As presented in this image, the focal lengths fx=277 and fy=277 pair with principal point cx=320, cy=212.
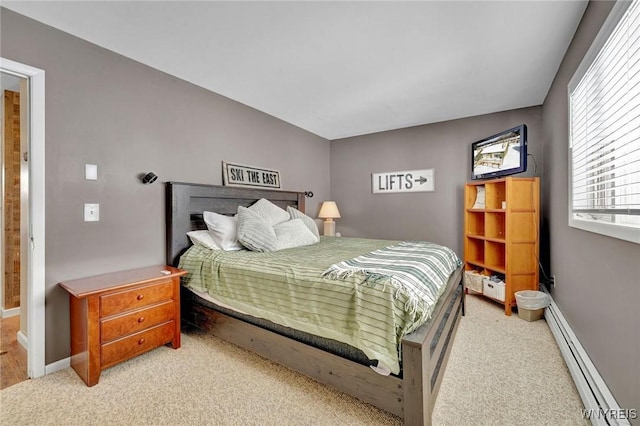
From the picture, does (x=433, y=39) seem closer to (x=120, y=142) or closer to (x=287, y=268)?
(x=287, y=268)

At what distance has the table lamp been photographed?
4.57 metres

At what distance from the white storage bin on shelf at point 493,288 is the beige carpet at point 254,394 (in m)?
0.88

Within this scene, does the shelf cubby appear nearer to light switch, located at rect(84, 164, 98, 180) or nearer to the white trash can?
the white trash can

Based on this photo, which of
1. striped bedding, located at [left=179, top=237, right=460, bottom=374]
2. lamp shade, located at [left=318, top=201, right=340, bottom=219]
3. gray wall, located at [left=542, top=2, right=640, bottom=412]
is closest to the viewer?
gray wall, located at [left=542, top=2, right=640, bottom=412]

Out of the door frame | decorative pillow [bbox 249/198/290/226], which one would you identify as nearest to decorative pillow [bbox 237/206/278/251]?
decorative pillow [bbox 249/198/290/226]

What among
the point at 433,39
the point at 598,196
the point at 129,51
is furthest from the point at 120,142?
the point at 598,196

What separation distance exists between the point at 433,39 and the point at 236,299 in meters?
2.46

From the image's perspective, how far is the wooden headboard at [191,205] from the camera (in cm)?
260

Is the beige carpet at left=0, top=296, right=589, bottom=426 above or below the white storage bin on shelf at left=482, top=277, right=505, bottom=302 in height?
below

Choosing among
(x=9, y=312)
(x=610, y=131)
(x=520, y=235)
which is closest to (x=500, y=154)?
(x=520, y=235)

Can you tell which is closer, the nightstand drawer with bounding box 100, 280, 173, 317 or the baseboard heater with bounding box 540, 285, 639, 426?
the baseboard heater with bounding box 540, 285, 639, 426

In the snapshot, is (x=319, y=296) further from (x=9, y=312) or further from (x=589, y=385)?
(x=9, y=312)

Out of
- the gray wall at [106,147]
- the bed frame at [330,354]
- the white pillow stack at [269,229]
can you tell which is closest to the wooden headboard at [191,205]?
the bed frame at [330,354]

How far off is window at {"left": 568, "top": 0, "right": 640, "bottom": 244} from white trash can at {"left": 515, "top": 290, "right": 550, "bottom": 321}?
39.7 inches
